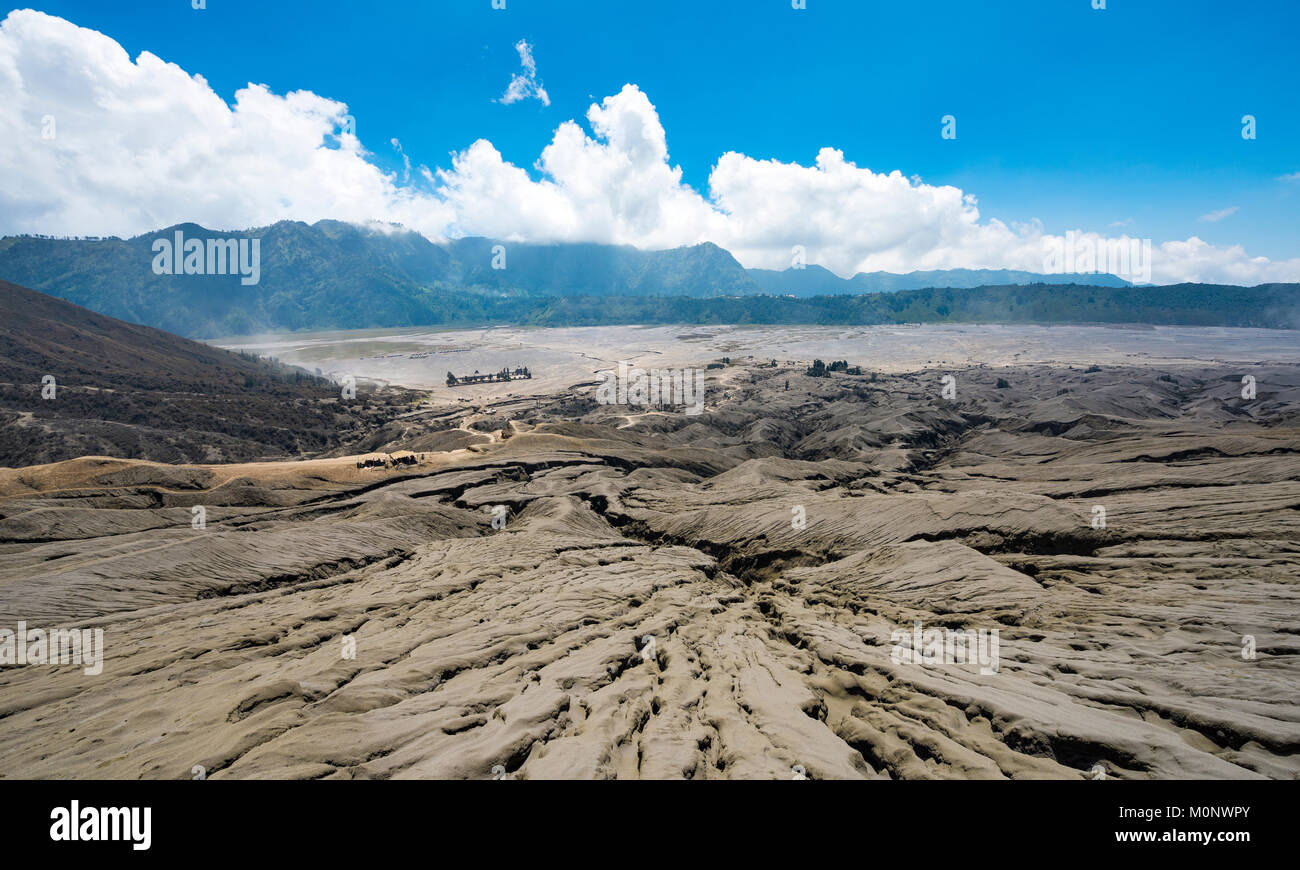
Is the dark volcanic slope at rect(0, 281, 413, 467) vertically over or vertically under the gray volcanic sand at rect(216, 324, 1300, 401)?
under

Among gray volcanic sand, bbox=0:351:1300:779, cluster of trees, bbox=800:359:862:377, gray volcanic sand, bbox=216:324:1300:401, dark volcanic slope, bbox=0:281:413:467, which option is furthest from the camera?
gray volcanic sand, bbox=216:324:1300:401

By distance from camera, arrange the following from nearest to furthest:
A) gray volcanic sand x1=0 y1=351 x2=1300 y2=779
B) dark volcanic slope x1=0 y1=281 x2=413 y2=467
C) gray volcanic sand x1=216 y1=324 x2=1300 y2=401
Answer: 1. gray volcanic sand x1=0 y1=351 x2=1300 y2=779
2. dark volcanic slope x1=0 y1=281 x2=413 y2=467
3. gray volcanic sand x1=216 y1=324 x2=1300 y2=401

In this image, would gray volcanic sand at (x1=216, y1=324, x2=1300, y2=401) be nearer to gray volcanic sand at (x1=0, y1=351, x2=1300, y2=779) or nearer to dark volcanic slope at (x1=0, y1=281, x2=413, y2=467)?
dark volcanic slope at (x1=0, y1=281, x2=413, y2=467)

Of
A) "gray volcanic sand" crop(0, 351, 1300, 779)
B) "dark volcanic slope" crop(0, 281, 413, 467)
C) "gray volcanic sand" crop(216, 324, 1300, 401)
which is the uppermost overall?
"gray volcanic sand" crop(216, 324, 1300, 401)

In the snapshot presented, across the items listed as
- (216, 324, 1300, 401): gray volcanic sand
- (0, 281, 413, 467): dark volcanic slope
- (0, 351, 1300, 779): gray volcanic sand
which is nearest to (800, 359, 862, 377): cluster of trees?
(216, 324, 1300, 401): gray volcanic sand
